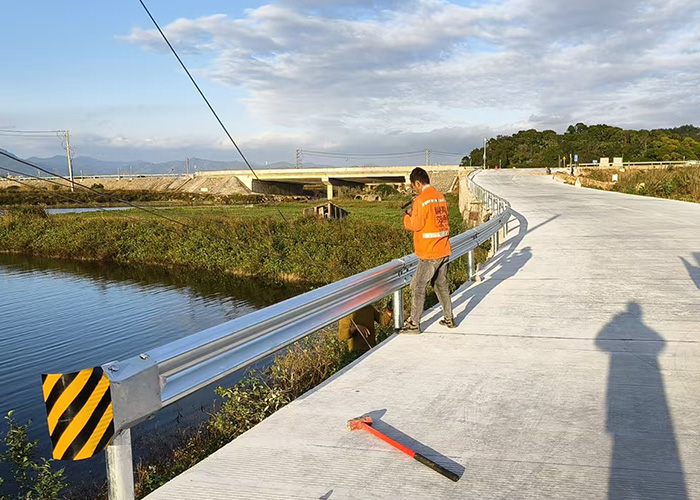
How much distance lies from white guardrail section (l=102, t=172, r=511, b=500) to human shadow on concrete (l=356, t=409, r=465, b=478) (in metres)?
0.95

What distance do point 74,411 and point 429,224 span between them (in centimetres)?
436

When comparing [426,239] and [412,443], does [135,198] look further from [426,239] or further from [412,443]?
[412,443]

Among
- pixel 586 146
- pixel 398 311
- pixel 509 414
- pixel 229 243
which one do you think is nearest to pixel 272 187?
pixel 586 146

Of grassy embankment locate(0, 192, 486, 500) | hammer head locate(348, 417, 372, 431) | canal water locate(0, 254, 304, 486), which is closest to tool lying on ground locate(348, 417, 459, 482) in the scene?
hammer head locate(348, 417, 372, 431)

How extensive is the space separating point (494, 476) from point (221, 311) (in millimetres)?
13810

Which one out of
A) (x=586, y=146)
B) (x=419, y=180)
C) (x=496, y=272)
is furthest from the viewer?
(x=586, y=146)

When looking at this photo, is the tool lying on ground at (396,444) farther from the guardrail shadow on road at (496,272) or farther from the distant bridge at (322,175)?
the distant bridge at (322,175)

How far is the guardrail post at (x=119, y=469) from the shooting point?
3049 millimetres

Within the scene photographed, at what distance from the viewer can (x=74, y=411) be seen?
9.32 ft

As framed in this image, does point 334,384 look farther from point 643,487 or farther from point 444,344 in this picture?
point 643,487

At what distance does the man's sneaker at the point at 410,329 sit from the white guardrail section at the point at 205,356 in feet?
1.65

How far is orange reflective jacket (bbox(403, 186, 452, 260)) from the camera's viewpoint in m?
6.41

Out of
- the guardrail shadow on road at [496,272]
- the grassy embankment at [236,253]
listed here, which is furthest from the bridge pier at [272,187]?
the guardrail shadow on road at [496,272]

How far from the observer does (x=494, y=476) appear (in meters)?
3.44
